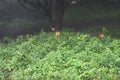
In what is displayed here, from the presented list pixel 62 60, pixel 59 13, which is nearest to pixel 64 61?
pixel 62 60

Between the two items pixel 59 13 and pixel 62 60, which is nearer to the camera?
pixel 62 60

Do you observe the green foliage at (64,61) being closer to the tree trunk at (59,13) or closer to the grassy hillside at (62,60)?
the grassy hillside at (62,60)

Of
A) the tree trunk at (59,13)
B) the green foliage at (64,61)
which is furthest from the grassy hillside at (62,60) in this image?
the tree trunk at (59,13)

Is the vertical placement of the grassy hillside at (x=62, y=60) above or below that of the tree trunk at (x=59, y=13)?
below

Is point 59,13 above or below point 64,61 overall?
above

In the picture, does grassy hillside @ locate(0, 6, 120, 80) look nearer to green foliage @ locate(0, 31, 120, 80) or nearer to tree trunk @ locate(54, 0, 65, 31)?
green foliage @ locate(0, 31, 120, 80)

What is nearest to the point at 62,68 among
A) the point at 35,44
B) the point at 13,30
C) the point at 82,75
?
the point at 82,75

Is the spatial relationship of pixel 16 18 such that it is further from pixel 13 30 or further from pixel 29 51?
pixel 29 51

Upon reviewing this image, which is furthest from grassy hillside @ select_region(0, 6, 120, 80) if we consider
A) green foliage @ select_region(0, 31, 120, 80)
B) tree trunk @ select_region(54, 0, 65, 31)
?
tree trunk @ select_region(54, 0, 65, 31)

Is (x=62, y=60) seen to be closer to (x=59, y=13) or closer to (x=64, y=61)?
(x=64, y=61)

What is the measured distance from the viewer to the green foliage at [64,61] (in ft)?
21.2

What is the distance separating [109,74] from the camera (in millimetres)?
6320

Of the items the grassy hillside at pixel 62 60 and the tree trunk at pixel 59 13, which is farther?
the tree trunk at pixel 59 13

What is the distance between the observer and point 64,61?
7266 millimetres
